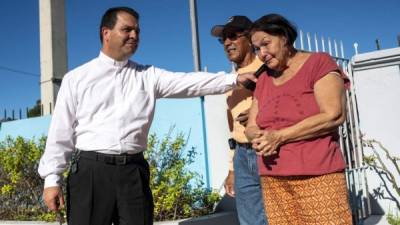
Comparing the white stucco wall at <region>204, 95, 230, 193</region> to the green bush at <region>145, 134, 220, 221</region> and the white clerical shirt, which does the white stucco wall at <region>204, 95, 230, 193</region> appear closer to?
the green bush at <region>145, 134, 220, 221</region>

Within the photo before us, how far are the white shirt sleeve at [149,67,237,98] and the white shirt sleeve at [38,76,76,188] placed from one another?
549 mm

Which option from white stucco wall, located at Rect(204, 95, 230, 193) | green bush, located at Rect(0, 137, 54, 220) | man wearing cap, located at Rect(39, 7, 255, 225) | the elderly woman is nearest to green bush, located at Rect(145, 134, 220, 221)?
white stucco wall, located at Rect(204, 95, 230, 193)

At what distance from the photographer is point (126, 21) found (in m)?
2.63

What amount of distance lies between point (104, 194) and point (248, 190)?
84 centimetres

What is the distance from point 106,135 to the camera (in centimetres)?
253

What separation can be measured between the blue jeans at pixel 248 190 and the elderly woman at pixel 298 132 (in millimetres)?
432

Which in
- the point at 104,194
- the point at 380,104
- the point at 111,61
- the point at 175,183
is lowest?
the point at 175,183

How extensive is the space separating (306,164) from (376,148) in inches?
122

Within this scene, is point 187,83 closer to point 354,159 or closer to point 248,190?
point 248,190

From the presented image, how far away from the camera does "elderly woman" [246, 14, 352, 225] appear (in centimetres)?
191

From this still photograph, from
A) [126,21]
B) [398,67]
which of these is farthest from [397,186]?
[126,21]

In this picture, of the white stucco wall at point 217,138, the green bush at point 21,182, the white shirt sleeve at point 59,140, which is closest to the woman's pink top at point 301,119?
the white shirt sleeve at point 59,140

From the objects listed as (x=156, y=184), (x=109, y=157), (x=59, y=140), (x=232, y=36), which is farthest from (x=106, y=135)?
(x=156, y=184)

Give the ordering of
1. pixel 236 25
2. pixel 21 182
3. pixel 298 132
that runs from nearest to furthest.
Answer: pixel 298 132
pixel 236 25
pixel 21 182
